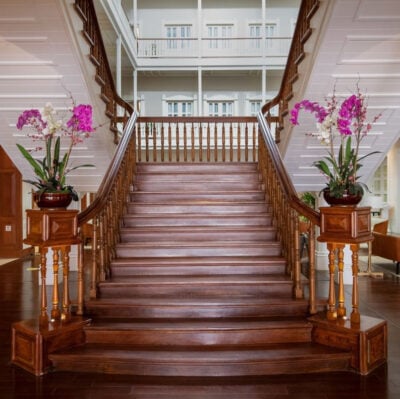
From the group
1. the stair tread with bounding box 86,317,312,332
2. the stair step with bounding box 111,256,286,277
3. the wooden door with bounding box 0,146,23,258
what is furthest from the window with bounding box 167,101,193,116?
the stair tread with bounding box 86,317,312,332

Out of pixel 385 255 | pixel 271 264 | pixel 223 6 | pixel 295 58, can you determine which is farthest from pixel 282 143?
pixel 223 6

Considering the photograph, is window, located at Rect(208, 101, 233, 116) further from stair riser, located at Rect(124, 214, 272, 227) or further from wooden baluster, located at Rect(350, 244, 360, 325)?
wooden baluster, located at Rect(350, 244, 360, 325)

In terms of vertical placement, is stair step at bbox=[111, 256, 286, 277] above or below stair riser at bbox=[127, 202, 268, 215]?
below

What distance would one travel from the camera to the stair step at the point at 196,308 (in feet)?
11.4

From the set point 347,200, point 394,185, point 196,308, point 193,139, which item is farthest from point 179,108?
point 347,200

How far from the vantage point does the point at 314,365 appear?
2.99 metres

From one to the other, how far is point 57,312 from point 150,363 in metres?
0.85

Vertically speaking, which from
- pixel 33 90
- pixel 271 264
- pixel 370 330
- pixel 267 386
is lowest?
pixel 267 386

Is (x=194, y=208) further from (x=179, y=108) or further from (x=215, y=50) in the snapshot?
(x=179, y=108)

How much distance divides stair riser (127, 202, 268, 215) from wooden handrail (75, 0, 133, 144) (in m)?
1.38

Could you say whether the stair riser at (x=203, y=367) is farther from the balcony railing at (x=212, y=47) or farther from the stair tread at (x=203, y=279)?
the balcony railing at (x=212, y=47)

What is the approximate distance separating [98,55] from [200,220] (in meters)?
2.28

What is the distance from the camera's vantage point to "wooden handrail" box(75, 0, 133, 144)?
456 centimetres

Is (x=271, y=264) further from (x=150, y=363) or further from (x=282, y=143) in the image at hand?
(x=282, y=143)
